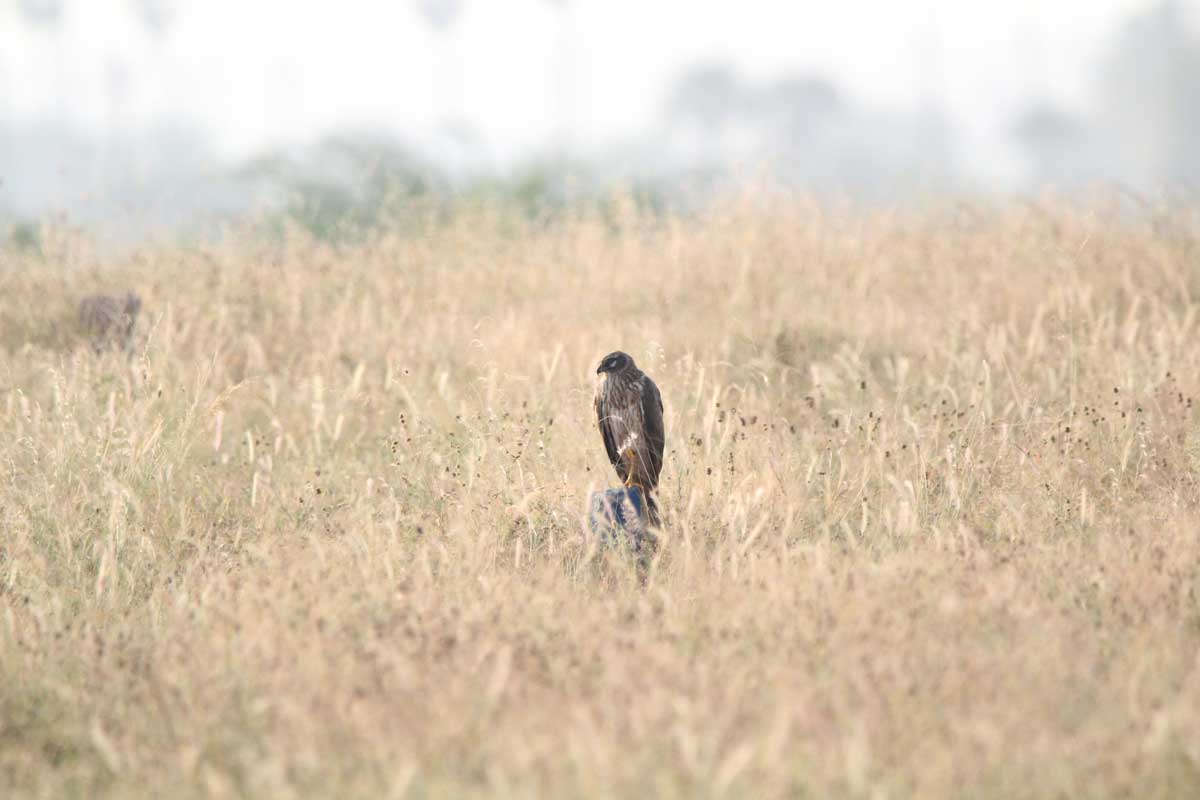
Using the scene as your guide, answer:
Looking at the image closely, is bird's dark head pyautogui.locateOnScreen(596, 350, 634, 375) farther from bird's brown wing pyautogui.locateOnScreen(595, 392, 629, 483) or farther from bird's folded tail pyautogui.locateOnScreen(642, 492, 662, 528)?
bird's folded tail pyautogui.locateOnScreen(642, 492, 662, 528)

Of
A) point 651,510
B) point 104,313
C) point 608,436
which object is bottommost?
point 651,510

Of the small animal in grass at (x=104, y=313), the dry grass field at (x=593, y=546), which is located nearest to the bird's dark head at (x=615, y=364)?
the dry grass field at (x=593, y=546)

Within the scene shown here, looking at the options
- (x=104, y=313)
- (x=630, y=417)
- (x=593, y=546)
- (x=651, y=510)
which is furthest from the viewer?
(x=104, y=313)

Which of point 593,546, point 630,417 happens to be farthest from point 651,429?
point 593,546

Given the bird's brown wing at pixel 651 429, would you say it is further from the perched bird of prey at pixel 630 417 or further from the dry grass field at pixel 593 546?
the dry grass field at pixel 593 546

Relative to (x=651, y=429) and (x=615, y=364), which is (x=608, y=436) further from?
(x=615, y=364)

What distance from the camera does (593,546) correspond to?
4.05 meters

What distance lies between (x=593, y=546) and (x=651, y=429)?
53 centimetres

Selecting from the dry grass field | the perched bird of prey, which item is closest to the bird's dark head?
the perched bird of prey

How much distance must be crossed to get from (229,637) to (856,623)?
184 centimetres

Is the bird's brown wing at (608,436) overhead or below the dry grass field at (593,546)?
overhead

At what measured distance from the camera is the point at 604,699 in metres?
Answer: 2.81

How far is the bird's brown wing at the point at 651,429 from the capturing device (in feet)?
14.0

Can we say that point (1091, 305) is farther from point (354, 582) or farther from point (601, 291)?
point (354, 582)
